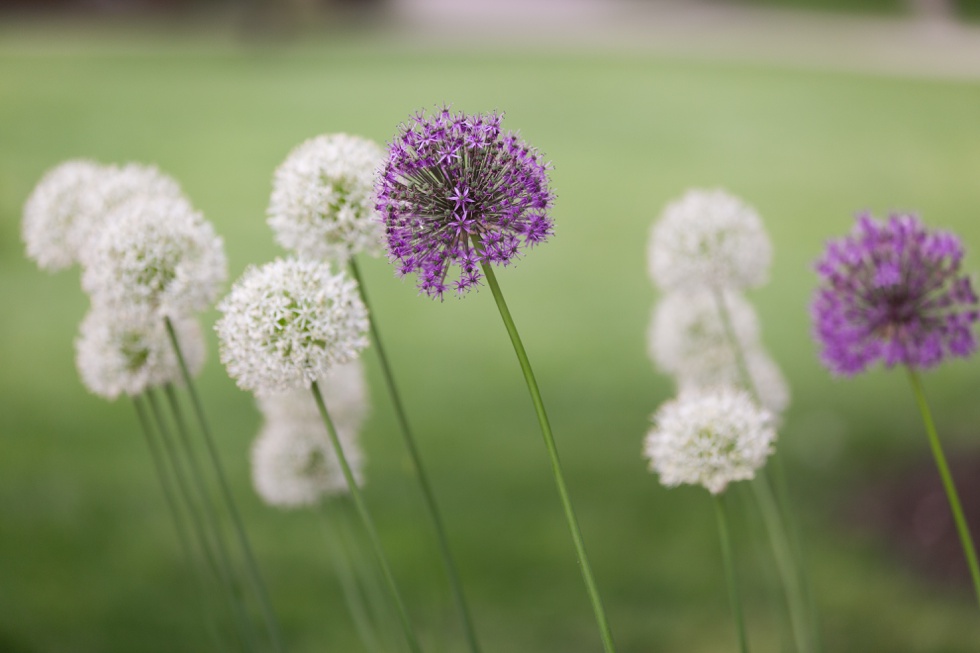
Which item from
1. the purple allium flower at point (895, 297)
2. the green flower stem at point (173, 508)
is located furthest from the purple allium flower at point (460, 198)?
the green flower stem at point (173, 508)

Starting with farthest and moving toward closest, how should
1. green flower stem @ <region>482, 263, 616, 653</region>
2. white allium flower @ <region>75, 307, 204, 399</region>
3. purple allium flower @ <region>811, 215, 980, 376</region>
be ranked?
white allium flower @ <region>75, 307, 204, 399</region>, purple allium flower @ <region>811, 215, 980, 376</region>, green flower stem @ <region>482, 263, 616, 653</region>

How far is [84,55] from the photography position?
8.44 meters

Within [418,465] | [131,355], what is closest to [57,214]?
[131,355]

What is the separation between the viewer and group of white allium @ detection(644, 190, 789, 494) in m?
1.51

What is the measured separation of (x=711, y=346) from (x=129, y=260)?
1327 mm

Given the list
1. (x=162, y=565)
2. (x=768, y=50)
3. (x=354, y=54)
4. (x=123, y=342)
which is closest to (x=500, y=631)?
(x=162, y=565)

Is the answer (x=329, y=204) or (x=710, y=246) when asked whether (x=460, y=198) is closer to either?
(x=329, y=204)

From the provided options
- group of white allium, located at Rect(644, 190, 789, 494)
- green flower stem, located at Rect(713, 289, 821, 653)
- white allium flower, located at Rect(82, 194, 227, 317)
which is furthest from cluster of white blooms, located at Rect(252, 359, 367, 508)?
green flower stem, located at Rect(713, 289, 821, 653)

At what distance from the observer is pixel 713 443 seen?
1.50 metres

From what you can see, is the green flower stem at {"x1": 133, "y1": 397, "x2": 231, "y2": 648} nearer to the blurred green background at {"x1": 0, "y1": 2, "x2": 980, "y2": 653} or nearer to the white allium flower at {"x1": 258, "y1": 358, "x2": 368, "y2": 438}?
the white allium flower at {"x1": 258, "y1": 358, "x2": 368, "y2": 438}

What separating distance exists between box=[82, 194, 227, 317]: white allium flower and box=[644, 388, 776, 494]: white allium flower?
0.85 metres

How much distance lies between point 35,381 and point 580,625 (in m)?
3.18

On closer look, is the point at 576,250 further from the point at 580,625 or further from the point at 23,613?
the point at 23,613

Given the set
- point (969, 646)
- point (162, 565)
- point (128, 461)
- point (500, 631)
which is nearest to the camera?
point (969, 646)
